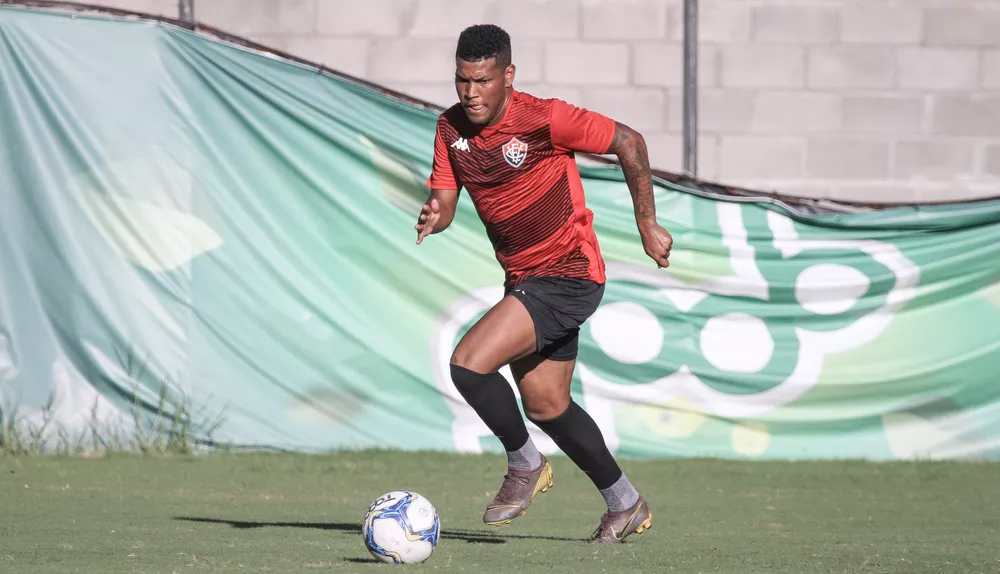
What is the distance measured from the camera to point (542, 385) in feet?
15.5

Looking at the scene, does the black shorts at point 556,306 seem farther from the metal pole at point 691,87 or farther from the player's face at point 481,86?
the metal pole at point 691,87

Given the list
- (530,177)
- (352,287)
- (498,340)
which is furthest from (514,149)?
(352,287)

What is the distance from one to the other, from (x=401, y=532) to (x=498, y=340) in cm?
74

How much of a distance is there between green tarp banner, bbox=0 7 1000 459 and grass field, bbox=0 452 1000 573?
352mm

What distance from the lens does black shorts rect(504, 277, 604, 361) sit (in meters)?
4.57

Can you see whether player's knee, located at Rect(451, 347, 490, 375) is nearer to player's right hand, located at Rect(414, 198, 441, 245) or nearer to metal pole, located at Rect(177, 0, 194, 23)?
player's right hand, located at Rect(414, 198, 441, 245)

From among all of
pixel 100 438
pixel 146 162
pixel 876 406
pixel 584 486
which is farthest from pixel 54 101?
pixel 876 406

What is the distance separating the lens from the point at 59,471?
7008 millimetres

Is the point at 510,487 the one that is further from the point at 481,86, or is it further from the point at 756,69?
the point at 756,69

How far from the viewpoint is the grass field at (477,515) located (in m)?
4.33

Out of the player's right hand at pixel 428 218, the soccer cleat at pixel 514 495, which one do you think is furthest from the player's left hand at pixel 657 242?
the soccer cleat at pixel 514 495

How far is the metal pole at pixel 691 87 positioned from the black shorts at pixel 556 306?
4.05m

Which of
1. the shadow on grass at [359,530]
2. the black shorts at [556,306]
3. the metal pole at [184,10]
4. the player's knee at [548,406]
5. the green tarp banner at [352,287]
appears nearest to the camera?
the black shorts at [556,306]

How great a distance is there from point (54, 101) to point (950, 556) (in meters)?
5.59
